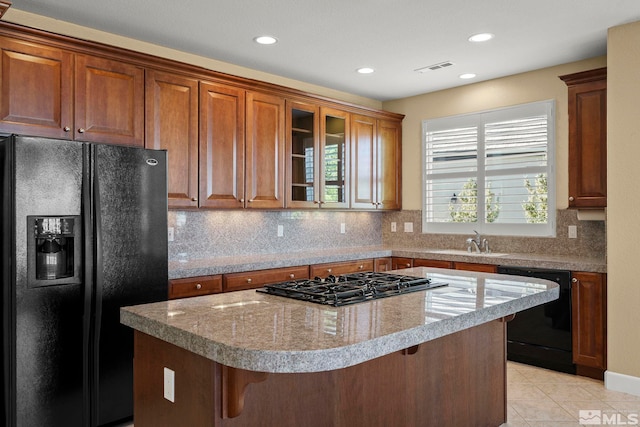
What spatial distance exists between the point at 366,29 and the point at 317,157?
1.45 m

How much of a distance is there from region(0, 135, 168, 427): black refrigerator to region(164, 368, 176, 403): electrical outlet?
1.28 meters

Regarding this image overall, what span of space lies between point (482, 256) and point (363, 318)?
2852 mm

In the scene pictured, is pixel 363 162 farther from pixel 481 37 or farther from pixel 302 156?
pixel 481 37

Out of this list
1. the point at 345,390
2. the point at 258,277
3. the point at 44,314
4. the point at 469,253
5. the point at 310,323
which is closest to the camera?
the point at 310,323

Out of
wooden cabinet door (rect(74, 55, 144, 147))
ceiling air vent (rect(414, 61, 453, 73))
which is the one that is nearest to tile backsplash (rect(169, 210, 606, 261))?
wooden cabinet door (rect(74, 55, 144, 147))

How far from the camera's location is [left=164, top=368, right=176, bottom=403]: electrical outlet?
1717 mm

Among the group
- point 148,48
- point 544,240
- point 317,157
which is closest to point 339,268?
point 317,157

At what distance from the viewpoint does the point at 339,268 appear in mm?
4465

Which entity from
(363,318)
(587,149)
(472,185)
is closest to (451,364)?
(363,318)

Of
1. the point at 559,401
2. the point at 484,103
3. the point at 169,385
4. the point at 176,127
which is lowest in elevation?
the point at 559,401

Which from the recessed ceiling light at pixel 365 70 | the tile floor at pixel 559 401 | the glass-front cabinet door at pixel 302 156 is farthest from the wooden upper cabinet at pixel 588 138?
the glass-front cabinet door at pixel 302 156

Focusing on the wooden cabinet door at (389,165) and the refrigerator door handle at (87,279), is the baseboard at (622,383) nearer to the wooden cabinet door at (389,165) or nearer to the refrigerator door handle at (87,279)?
the wooden cabinet door at (389,165)

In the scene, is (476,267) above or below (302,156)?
below

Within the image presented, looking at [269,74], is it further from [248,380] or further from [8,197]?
[248,380]
